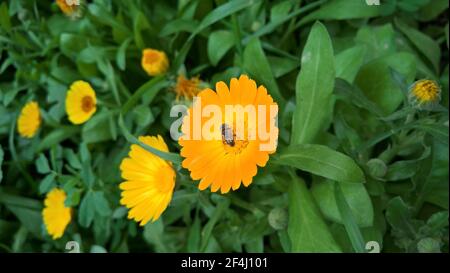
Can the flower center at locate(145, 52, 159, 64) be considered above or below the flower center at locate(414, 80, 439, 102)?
above

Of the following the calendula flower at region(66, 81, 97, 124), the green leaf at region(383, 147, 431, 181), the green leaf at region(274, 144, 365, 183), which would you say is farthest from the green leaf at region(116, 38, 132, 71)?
the green leaf at region(383, 147, 431, 181)

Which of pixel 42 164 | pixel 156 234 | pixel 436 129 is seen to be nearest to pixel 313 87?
pixel 436 129

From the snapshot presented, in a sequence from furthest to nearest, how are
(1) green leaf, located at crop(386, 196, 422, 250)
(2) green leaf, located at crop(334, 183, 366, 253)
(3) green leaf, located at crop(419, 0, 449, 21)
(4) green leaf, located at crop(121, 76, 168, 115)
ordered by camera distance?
(3) green leaf, located at crop(419, 0, 449, 21) → (4) green leaf, located at crop(121, 76, 168, 115) → (1) green leaf, located at crop(386, 196, 422, 250) → (2) green leaf, located at crop(334, 183, 366, 253)

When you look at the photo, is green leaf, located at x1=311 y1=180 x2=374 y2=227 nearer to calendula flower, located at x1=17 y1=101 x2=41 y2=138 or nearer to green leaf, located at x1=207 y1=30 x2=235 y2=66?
green leaf, located at x1=207 y1=30 x2=235 y2=66

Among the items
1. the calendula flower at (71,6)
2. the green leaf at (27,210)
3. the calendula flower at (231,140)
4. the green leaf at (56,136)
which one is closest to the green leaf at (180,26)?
the calendula flower at (71,6)

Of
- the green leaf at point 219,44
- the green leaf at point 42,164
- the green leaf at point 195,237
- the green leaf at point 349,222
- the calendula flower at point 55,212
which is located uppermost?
the green leaf at point 219,44

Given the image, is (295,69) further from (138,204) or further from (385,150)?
(138,204)

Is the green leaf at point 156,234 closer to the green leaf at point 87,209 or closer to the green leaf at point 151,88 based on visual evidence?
the green leaf at point 87,209
